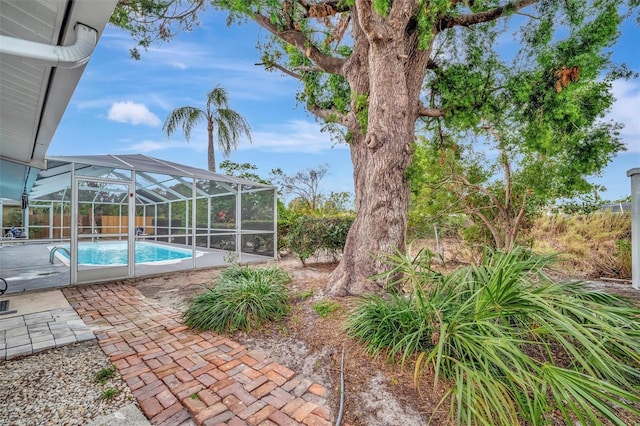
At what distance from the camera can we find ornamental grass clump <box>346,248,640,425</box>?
1.58m

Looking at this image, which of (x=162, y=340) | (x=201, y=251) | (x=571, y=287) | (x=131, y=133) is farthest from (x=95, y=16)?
(x=131, y=133)

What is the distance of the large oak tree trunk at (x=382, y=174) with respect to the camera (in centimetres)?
410

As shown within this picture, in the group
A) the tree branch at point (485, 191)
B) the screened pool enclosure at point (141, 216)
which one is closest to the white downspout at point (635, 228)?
the tree branch at point (485, 191)

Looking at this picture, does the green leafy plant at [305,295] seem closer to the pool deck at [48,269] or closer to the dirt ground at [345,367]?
the dirt ground at [345,367]

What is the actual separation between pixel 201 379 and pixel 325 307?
171cm

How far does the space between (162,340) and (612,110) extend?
7.69 metres

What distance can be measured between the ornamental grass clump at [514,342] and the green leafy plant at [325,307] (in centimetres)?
54

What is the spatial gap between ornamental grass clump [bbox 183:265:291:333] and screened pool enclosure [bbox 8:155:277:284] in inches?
90.4

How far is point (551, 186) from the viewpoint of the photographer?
5.07 meters

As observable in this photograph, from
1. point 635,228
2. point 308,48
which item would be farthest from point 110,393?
point 635,228

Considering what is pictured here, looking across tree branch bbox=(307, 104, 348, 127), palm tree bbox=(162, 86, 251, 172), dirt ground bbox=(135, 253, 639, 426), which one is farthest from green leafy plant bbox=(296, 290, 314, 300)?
palm tree bbox=(162, 86, 251, 172)

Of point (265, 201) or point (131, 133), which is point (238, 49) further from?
point (131, 133)

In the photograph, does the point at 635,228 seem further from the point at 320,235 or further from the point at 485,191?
the point at 320,235

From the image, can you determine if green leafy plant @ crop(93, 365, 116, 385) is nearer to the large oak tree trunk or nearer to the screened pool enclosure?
the large oak tree trunk
